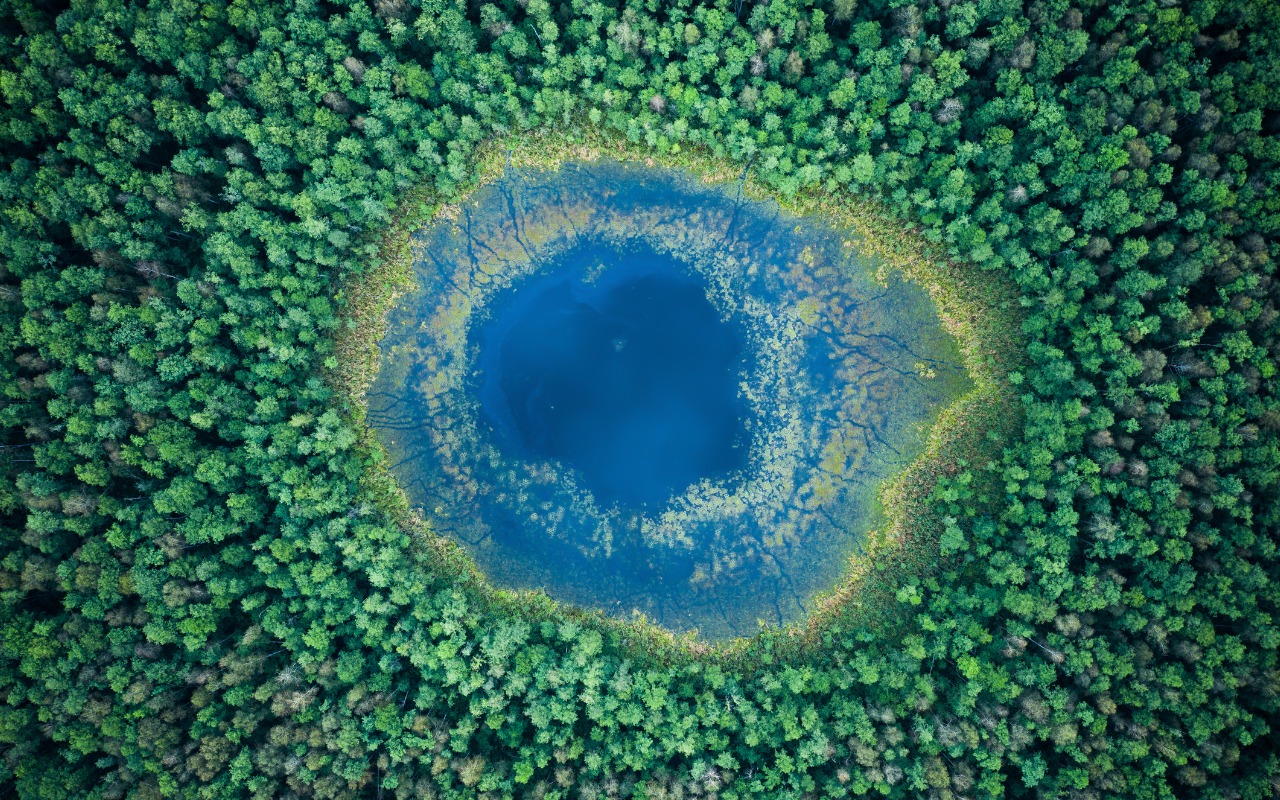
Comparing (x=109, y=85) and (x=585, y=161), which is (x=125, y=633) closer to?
(x=109, y=85)

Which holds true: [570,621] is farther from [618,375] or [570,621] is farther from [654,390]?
[618,375]

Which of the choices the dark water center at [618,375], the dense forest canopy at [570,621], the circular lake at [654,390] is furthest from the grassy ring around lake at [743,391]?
the dense forest canopy at [570,621]

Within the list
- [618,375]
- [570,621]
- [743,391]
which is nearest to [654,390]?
[618,375]

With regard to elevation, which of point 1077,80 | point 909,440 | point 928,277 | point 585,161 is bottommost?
point 909,440

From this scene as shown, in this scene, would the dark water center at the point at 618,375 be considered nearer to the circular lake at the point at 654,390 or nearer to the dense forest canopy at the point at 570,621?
the circular lake at the point at 654,390

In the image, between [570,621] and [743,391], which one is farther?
[743,391]

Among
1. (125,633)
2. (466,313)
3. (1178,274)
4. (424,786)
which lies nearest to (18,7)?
(466,313)
